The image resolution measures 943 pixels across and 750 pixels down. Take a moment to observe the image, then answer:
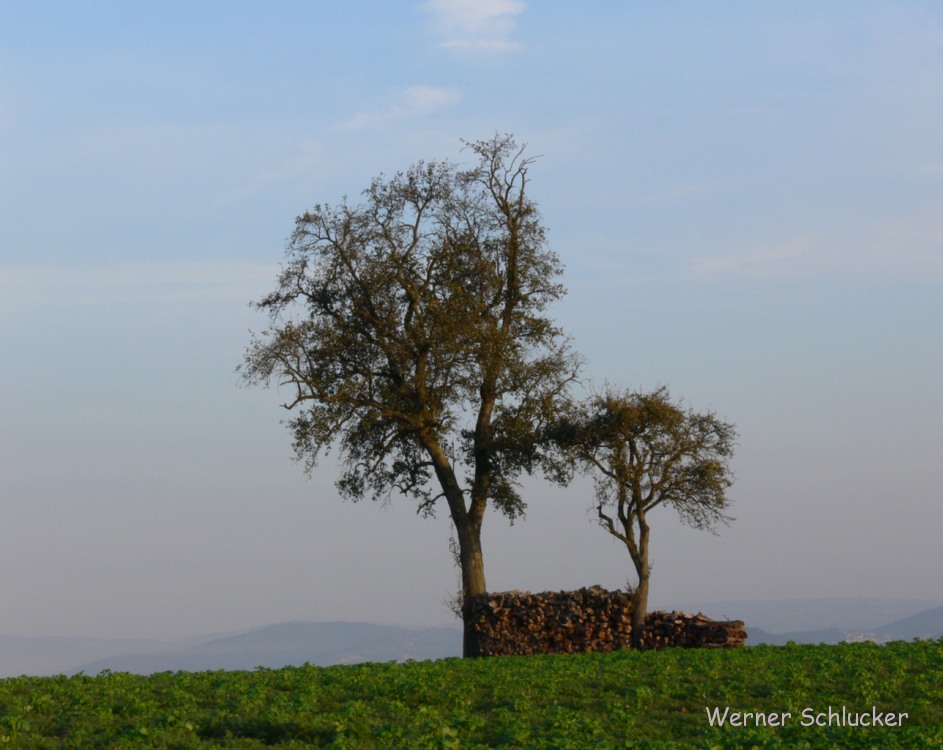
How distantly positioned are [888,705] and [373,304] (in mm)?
23443

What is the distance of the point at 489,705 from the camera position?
2070 cm

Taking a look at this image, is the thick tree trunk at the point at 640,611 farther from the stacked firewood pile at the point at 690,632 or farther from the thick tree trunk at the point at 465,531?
the thick tree trunk at the point at 465,531

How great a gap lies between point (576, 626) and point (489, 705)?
1654 cm

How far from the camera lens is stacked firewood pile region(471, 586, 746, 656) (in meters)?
36.5

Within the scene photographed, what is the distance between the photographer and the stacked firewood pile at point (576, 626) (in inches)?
1438

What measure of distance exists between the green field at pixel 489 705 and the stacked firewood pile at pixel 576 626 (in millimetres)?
9547

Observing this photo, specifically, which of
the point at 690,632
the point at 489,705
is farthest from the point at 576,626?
the point at 489,705

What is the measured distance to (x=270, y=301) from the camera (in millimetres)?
41719

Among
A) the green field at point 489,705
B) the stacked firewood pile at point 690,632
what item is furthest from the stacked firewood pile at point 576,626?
the green field at point 489,705

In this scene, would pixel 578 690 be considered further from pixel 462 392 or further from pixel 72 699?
pixel 462 392

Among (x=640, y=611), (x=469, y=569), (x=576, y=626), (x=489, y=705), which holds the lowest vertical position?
(x=489, y=705)

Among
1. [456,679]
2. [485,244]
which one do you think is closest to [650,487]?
[485,244]

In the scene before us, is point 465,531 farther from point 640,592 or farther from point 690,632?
point 690,632

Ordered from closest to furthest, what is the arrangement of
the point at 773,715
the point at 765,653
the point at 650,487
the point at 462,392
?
the point at 773,715 → the point at 765,653 → the point at 650,487 → the point at 462,392
